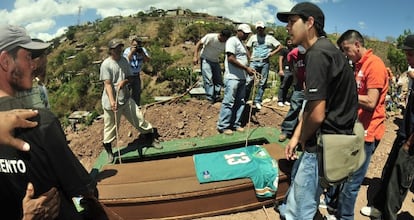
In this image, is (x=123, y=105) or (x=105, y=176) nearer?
(x=105, y=176)

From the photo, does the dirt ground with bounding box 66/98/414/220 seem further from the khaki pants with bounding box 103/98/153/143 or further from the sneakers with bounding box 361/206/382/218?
the sneakers with bounding box 361/206/382/218

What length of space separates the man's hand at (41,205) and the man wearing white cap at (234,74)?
3843 millimetres

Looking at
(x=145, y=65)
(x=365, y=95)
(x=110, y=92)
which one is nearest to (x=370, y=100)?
(x=365, y=95)

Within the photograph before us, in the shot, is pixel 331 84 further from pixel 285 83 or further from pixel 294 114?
pixel 285 83

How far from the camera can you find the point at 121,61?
4.44m

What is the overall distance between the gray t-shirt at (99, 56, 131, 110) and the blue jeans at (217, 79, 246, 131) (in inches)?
60.3

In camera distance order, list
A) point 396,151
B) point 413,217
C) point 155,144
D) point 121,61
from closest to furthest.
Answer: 1. point 396,151
2. point 413,217
3. point 121,61
4. point 155,144

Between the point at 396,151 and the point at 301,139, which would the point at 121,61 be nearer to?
the point at 301,139

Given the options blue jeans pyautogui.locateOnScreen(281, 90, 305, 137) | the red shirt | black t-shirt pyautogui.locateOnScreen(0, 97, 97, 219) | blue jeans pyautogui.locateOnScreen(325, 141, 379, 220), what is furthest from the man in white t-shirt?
black t-shirt pyautogui.locateOnScreen(0, 97, 97, 219)

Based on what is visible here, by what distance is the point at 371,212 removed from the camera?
145 inches

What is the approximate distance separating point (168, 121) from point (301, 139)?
3.87 m

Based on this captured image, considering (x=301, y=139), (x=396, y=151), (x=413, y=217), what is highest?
(x=301, y=139)

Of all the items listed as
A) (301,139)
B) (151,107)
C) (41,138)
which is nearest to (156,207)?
(301,139)

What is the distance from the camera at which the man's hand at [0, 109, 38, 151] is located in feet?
3.86
